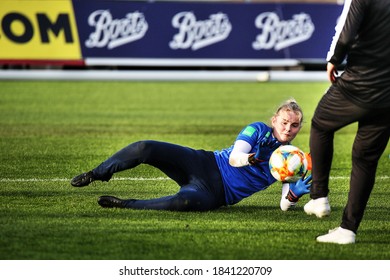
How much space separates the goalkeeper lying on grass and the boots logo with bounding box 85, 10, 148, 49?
18.0 metres

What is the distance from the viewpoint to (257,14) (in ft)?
89.5

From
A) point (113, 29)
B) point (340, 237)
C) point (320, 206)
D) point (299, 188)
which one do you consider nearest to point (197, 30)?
point (113, 29)

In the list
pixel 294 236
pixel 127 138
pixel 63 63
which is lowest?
pixel 63 63

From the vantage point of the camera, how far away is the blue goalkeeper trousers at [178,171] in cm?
Result: 846

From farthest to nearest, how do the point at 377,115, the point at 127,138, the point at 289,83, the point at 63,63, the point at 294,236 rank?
the point at 289,83
the point at 63,63
the point at 127,138
the point at 294,236
the point at 377,115

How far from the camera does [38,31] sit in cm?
2598

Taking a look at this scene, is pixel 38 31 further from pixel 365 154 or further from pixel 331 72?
pixel 365 154

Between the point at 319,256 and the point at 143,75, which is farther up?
the point at 319,256

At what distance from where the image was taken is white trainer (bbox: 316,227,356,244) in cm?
730

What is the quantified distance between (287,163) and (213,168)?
2.24 ft

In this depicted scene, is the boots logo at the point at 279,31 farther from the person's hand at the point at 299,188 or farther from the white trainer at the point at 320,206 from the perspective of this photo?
the white trainer at the point at 320,206

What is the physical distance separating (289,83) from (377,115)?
2148 centimetres
